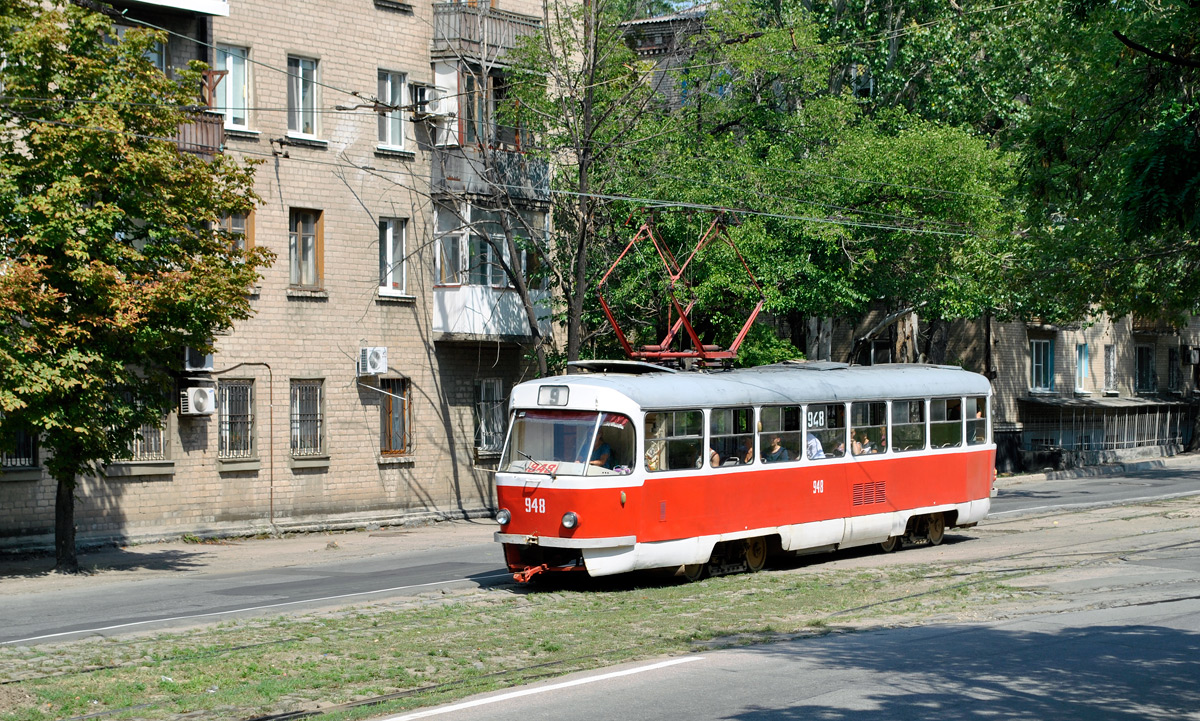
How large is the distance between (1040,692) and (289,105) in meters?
22.0

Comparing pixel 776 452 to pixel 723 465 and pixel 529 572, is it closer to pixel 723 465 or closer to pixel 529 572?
pixel 723 465

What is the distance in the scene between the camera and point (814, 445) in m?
18.4

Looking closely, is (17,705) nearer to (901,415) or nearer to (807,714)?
(807,714)


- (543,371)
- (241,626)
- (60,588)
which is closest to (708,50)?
(543,371)

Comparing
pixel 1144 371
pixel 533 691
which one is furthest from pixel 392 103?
pixel 1144 371

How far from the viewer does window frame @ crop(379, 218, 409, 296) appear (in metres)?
29.2

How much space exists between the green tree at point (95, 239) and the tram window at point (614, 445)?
6503 millimetres

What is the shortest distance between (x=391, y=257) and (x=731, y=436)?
14.2 m

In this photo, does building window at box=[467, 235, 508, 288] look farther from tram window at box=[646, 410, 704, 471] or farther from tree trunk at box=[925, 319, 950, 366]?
tree trunk at box=[925, 319, 950, 366]

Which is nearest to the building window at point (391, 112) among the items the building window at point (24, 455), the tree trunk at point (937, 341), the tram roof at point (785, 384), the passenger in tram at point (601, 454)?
the building window at point (24, 455)

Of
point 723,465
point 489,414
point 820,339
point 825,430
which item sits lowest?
point 723,465

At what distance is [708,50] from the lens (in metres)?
31.7

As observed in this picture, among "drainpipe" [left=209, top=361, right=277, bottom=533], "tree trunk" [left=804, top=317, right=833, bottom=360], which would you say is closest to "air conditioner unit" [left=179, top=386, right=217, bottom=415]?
"drainpipe" [left=209, top=361, right=277, bottom=533]

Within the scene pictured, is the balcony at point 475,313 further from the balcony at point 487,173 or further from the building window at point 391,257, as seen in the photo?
the balcony at point 487,173
